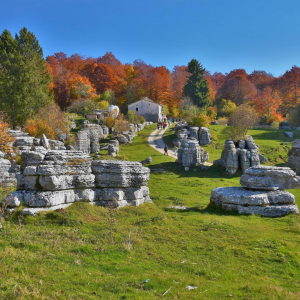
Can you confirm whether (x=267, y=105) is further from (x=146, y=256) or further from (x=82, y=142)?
(x=146, y=256)

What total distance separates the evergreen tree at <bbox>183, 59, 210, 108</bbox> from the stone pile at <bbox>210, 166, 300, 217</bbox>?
5379cm

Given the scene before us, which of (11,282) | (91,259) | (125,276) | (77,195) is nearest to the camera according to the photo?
(11,282)

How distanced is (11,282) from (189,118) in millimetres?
49766

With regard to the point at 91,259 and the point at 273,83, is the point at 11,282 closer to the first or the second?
the point at 91,259

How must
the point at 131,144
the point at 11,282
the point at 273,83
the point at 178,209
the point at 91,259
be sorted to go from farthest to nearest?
the point at 273,83 < the point at 131,144 < the point at 178,209 < the point at 91,259 < the point at 11,282

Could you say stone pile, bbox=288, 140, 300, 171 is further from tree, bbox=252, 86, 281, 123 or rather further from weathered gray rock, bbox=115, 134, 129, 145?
tree, bbox=252, 86, 281, 123

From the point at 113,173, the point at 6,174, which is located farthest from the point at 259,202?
the point at 6,174

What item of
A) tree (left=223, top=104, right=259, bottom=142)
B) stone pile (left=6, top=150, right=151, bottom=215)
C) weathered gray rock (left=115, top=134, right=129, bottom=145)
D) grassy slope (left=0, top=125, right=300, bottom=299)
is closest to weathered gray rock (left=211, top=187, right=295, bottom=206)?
grassy slope (left=0, top=125, right=300, bottom=299)

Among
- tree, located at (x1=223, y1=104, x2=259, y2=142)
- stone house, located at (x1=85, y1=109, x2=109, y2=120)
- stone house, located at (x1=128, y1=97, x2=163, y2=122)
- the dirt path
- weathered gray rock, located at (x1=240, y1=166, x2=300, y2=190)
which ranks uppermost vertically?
stone house, located at (x1=128, y1=97, x2=163, y2=122)

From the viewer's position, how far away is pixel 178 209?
16906 mm

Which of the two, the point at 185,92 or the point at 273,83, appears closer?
the point at 185,92

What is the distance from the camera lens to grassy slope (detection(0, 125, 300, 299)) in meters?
7.18

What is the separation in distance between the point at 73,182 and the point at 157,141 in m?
37.8

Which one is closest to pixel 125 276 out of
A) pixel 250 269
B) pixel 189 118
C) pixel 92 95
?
pixel 250 269
